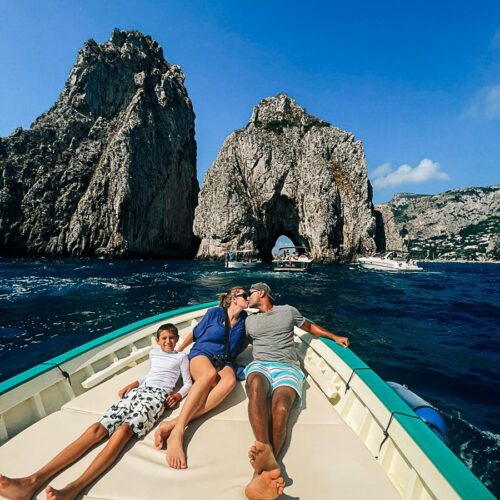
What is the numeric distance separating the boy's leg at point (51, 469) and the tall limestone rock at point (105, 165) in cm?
5585

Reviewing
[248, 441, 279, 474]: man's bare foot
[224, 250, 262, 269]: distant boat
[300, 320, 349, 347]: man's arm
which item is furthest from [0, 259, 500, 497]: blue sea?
[224, 250, 262, 269]: distant boat

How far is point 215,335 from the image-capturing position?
11.0 feet

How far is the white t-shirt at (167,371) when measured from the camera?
2863mm

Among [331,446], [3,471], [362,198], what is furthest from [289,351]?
[362,198]

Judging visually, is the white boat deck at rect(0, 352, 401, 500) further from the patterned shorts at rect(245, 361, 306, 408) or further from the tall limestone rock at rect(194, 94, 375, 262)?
the tall limestone rock at rect(194, 94, 375, 262)

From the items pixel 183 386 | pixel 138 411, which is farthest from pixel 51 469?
pixel 183 386

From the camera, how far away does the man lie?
5.83 feet

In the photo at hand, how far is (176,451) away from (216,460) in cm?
32

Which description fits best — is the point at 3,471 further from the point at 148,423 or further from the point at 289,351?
the point at 289,351

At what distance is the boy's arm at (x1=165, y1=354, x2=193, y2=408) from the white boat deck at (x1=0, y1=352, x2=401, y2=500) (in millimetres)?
106

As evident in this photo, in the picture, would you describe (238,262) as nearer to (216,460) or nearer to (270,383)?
(270,383)

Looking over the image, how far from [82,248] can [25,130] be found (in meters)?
27.5

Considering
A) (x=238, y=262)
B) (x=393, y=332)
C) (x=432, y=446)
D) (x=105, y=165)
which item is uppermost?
(x=105, y=165)

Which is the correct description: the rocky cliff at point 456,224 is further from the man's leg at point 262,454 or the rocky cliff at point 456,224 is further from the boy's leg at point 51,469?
the boy's leg at point 51,469
